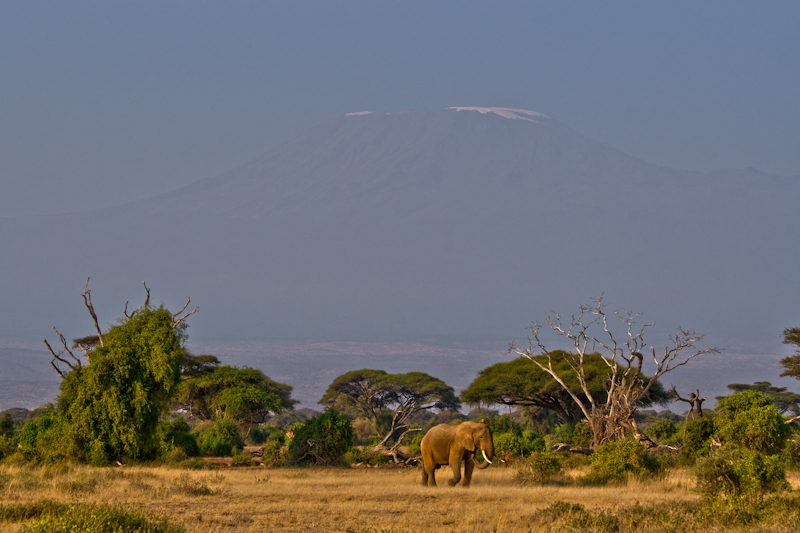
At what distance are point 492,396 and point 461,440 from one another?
2620 centimetres

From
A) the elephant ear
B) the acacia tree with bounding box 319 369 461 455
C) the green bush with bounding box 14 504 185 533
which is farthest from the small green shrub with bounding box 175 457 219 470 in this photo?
the acacia tree with bounding box 319 369 461 455

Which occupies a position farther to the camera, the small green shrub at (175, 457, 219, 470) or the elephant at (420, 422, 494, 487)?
the small green shrub at (175, 457, 219, 470)

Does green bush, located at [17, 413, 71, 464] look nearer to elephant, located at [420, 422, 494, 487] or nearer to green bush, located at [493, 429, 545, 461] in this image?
elephant, located at [420, 422, 494, 487]

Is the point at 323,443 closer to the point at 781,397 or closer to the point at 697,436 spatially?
the point at 697,436

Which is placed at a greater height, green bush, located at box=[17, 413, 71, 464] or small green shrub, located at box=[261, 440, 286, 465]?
green bush, located at box=[17, 413, 71, 464]

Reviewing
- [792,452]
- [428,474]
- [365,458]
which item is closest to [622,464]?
[428,474]

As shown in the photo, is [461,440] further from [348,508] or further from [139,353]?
[139,353]

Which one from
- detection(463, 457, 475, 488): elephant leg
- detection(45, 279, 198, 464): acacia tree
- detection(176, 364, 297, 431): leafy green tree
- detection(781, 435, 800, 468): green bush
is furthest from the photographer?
detection(176, 364, 297, 431): leafy green tree

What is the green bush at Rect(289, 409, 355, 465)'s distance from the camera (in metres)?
29.8

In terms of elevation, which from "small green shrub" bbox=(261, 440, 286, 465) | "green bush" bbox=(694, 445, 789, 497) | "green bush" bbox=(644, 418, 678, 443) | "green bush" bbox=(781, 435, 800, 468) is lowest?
"green bush" bbox=(644, 418, 678, 443)

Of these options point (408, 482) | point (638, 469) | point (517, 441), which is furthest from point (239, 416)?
point (638, 469)

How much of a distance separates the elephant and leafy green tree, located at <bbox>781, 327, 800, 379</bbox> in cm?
2626

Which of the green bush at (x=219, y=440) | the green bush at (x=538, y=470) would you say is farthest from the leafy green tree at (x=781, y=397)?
the green bush at (x=538, y=470)

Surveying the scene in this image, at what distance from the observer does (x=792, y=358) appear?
131 feet
